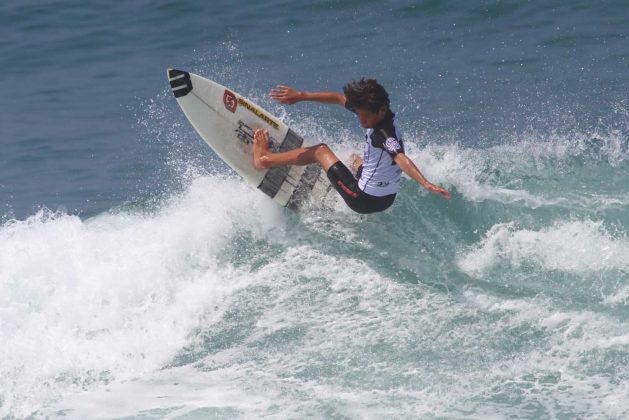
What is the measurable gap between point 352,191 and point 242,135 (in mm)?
1414

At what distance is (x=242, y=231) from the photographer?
26.5ft

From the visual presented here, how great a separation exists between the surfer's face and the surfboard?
4.96 ft

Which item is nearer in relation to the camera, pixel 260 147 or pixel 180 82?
pixel 260 147

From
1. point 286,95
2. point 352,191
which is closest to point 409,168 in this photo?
point 352,191

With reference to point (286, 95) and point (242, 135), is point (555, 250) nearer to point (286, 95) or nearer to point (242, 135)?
point (286, 95)

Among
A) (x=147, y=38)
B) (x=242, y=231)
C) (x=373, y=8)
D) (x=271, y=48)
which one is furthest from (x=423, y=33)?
(x=242, y=231)

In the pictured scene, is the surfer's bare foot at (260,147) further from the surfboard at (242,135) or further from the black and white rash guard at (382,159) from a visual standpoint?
the black and white rash guard at (382,159)

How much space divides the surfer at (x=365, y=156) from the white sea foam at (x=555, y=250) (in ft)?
3.01

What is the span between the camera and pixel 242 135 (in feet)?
Result: 27.3

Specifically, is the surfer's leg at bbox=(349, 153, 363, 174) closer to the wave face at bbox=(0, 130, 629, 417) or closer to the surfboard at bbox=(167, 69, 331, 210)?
the surfboard at bbox=(167, 69, 331, 210)

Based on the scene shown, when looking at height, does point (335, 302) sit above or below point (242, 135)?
below

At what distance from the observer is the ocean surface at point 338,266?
5.87 metres

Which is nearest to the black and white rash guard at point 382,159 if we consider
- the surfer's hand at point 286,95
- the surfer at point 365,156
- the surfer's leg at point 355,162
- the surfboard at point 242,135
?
the surfer at point 365,156

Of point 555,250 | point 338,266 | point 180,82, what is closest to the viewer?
point 555,250
